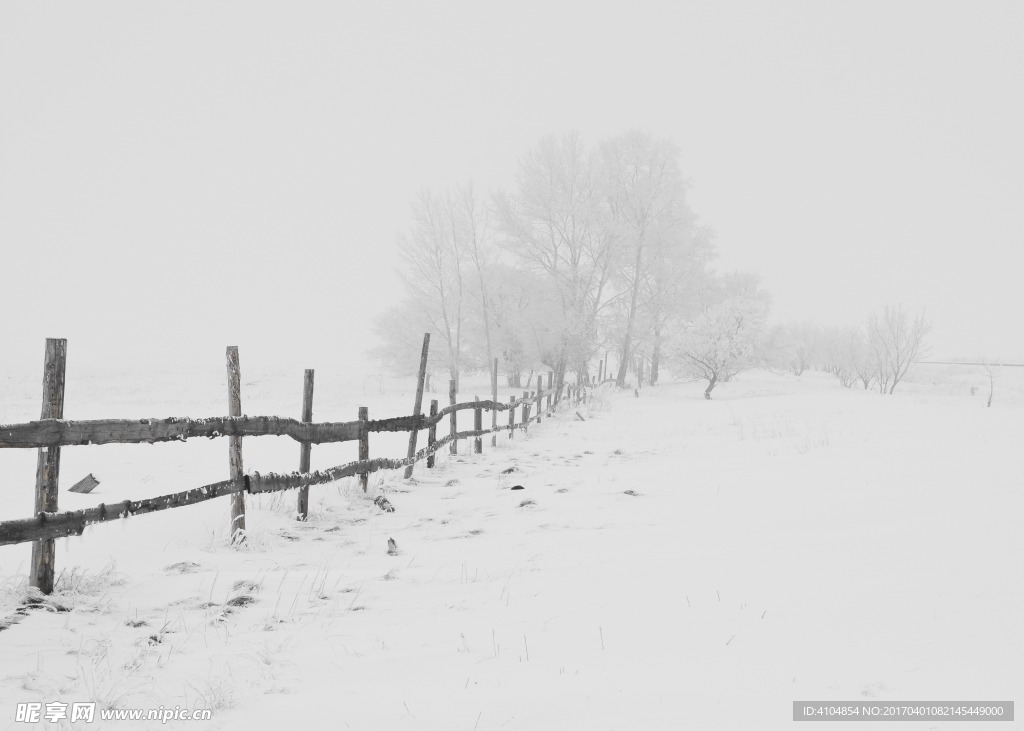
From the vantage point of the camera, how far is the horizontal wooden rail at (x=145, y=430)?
330 centimetres

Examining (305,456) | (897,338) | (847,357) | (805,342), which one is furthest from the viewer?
(805,342)

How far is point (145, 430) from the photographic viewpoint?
3924 mm

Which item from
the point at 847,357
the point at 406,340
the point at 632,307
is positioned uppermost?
the point at 632,307

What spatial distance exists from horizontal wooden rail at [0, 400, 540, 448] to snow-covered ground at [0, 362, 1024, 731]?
34.5 inches

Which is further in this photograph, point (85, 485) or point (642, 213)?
point (642, 213)

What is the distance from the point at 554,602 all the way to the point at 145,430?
3034 millimetres

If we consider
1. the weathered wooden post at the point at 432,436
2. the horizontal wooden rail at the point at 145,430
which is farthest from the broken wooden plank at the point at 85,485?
the weathered wooden post at the point at 432,436

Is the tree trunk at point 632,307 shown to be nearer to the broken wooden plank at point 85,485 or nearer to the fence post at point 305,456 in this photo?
the fence post at point 305,456

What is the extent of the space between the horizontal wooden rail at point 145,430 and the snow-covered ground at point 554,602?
0.88 meters

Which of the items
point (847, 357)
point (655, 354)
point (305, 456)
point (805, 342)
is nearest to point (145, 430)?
point (305, 456)

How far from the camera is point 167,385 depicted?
30.9 meters

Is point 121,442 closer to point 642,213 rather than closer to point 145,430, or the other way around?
point 145,430

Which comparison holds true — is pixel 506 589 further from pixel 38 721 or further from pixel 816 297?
pixel 816 297

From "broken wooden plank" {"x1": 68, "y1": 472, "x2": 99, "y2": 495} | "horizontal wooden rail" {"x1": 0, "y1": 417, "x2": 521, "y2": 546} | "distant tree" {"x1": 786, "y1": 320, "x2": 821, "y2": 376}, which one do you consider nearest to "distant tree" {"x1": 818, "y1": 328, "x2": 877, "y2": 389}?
"distant tree" {"x1": 786, "y1": 320, "x2": 821, "y2": 376}
